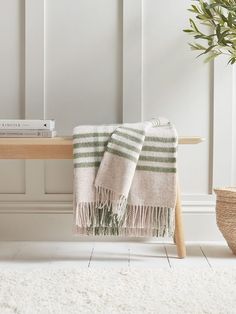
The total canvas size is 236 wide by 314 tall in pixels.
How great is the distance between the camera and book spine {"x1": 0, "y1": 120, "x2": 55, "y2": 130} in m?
2.63

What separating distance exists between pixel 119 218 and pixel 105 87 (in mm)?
777

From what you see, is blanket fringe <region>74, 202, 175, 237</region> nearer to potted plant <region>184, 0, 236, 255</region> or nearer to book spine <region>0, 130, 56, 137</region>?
potted plant <region>184, 0, 236, 255</region>

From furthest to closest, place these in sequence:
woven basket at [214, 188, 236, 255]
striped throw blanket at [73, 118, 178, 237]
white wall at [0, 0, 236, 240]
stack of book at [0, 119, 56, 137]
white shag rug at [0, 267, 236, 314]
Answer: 1. white wall at [0, 0, 236, 240]
2. stack of book at [0, 119, 56, 137]
3. woven basket at [214, 188, 236, 255]
4. striped throw blanket at [73, 118, 178, 237]
5. white shag rug at [0, 267, 236, 314]

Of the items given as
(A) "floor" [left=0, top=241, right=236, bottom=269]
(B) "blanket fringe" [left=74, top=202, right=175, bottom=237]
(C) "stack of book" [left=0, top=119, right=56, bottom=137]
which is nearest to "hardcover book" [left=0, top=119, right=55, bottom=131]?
(C) "stack of book" [left=0, top=119, right=56, bottom=137]

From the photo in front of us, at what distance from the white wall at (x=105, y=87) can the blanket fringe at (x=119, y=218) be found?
487 mm

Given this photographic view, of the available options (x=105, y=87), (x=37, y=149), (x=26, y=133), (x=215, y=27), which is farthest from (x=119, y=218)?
(x=215, y=27)

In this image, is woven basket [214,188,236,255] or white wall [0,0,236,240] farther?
white wall [0,0,236,240]

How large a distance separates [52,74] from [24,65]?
146 mm

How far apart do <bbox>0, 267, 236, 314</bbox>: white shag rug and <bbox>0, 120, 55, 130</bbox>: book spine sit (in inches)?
26.8

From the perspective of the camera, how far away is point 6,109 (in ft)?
9.48

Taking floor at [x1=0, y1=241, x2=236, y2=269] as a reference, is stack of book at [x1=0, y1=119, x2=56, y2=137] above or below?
above

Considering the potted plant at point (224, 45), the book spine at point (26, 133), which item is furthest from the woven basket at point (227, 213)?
the book spine at point (26, 133)

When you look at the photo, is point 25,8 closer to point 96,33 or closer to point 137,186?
point 96,33

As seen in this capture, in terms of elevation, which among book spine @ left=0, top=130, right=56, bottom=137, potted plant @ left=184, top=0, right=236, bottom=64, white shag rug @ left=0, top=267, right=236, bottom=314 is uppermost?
potted plant @ left=184, top=0, right=236, bottom=64
